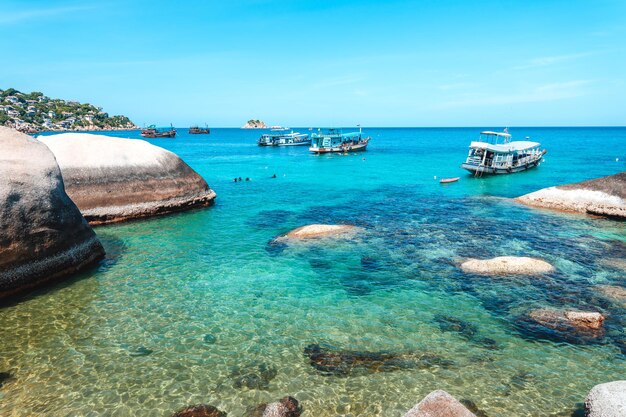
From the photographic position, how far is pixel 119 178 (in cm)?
2684

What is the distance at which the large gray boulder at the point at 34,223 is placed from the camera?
47.6 feet

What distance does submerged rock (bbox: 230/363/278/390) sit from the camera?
10.3 m

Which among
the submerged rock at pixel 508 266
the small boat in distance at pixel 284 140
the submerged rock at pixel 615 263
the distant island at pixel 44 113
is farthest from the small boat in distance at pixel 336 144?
the distant island at pixel 44 113

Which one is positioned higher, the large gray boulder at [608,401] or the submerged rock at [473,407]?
the large gray boulder at [608,401]

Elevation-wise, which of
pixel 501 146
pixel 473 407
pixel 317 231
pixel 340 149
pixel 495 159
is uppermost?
pixel 501 146

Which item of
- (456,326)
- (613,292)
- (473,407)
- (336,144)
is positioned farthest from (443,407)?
(336,144)

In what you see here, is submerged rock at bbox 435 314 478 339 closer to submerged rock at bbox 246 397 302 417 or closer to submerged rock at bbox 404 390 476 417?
submerged rock at bbox 404 390 476 417

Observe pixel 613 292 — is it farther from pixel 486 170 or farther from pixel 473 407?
pixel 486 170

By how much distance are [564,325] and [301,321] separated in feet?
31.5

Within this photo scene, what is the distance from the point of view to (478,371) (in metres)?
10.8

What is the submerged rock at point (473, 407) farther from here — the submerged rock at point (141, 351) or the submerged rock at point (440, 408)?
the submerged rock at point (141, 351)

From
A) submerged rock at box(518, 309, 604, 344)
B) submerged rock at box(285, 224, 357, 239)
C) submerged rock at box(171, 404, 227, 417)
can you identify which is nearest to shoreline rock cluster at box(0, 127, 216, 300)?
submerged rock at box(171, 404, 227, 417)

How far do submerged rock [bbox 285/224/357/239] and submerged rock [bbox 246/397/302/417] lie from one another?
1408 centimetres

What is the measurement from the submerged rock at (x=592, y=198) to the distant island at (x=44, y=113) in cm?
16722
